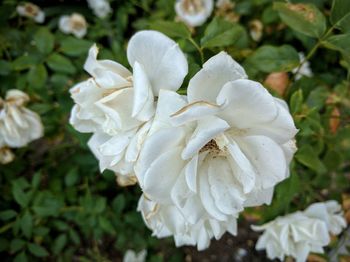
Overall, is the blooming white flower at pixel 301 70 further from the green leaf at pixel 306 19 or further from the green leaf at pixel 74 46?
the green leaf at pixel 74 46

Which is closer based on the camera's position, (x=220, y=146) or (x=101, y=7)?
(x=220, y=146)

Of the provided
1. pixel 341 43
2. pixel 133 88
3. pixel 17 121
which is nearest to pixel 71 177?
pixel 17 121

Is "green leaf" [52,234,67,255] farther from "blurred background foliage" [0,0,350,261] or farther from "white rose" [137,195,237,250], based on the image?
"white rose" [137,195,237,250]

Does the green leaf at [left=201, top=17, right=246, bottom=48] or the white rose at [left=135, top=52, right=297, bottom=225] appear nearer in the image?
the white rose at [left=135, top=52, right=297, bottom=225]

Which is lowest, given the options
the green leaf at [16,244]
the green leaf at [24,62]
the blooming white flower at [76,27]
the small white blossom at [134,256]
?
the small white blossom at [134,256]

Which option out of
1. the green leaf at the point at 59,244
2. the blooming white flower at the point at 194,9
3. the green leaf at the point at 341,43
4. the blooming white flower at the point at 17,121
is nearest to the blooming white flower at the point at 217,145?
the green leaf at the point at 341,43

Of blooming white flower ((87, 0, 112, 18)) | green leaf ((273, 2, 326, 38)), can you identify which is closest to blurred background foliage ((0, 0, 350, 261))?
green leaf ((273, 2, 326, 38))

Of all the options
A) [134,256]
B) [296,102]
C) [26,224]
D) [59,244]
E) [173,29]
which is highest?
[173,29]

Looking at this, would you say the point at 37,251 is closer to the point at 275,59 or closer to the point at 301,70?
the point at 275,59
